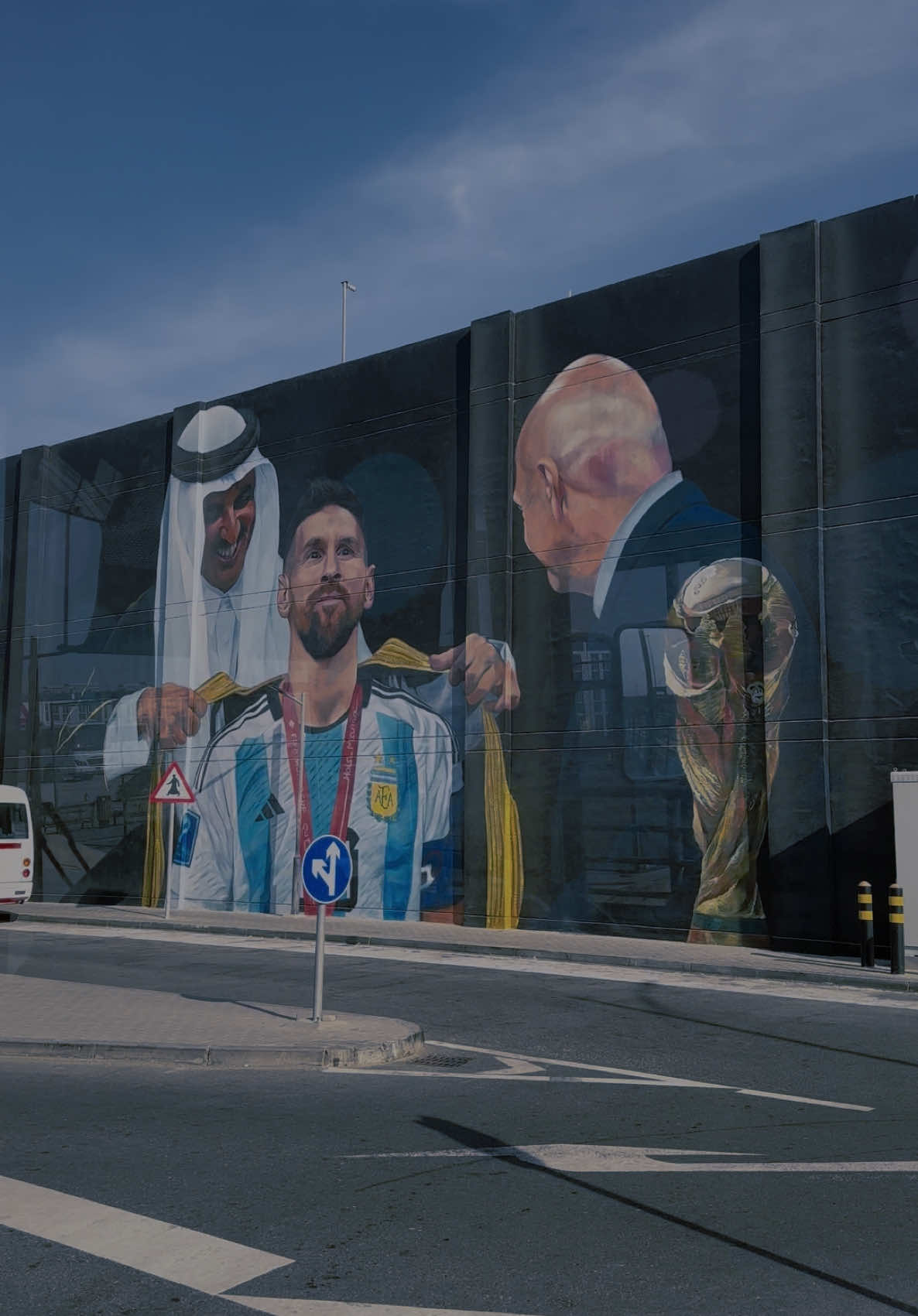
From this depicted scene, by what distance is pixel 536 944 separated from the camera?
18156 millimetres

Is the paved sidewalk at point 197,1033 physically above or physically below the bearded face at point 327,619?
below

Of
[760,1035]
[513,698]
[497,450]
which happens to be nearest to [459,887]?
[513,698]

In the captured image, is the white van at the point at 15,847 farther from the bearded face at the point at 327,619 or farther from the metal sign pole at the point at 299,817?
the bearded face at the point at 327,619

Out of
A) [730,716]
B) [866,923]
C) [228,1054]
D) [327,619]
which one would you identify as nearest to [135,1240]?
[228,1054]

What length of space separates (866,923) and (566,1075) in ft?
24.5

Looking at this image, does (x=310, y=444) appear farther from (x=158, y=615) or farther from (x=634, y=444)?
(x=634, y=444)

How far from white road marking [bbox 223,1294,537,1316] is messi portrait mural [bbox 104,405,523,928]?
16.3 metres

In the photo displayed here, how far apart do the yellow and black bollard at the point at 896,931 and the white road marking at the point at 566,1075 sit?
6.33 meters

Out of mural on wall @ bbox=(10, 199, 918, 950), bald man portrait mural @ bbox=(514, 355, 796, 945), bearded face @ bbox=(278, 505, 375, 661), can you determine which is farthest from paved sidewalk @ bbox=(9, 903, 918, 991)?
bearded face @ bbox=(278, 505, 375, 661)

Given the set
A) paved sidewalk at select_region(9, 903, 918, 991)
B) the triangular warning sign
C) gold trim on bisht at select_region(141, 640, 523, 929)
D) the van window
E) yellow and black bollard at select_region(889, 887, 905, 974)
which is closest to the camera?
yellow and black bollard at select_region(889, 887, 905, 974)

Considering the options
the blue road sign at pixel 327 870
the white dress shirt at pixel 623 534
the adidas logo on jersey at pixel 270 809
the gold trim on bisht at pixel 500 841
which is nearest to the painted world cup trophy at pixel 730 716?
the white dress shirt at pixel 623 534

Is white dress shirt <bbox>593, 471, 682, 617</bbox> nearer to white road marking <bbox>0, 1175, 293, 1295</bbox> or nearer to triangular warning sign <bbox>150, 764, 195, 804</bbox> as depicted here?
triangular warning sign <bbox>150, 764, 195, 804</bbox>

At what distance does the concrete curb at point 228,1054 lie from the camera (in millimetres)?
9453

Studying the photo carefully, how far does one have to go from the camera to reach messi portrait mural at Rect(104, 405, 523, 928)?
21.8 m
